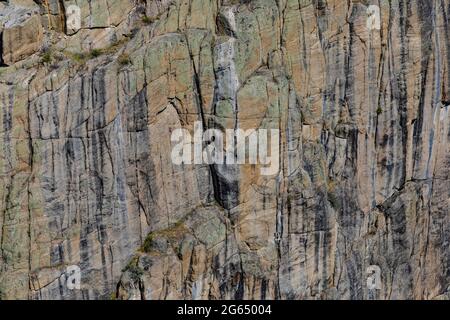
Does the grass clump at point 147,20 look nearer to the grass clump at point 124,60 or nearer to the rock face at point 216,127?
the rock face at point 216,127

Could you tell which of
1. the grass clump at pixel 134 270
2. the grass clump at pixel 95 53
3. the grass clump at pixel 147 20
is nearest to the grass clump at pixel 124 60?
the grass clump at pixel 95 53

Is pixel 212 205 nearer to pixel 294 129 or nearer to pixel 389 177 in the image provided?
pixel 294 129

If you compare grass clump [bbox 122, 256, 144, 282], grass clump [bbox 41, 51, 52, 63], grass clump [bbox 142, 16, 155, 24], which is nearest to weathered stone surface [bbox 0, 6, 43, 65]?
grass clump [bbox 41, 51, 52, 63]

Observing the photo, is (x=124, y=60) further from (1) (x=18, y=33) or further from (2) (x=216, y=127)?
(2) (x=216, y=127)

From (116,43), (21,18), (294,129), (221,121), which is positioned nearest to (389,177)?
(294,129)

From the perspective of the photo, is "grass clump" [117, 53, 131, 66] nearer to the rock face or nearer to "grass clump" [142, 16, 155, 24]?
the rock face

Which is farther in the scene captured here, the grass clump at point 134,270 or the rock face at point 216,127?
the grass clump at point 134,270

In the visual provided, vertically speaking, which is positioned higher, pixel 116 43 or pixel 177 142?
pixel 116 43

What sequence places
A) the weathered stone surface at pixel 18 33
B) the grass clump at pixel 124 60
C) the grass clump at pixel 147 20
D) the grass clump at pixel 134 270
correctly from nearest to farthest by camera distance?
the weathered stone surface at pixel 18 33 < the grass clump at pixel 124 60 < the grass clump at pixel 134 270 < the grass clump at pixel 147 20
